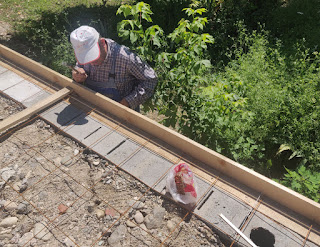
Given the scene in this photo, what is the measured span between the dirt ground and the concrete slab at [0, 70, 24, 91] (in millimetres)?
961

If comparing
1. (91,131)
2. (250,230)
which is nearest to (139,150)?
(91,131)

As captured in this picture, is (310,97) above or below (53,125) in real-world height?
above

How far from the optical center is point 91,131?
9.60 feet

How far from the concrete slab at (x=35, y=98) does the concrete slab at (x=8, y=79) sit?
43 centimetres

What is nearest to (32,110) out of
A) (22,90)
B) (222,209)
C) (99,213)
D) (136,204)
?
(22,90)

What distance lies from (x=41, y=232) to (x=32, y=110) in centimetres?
141

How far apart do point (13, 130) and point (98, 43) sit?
1.34 metres

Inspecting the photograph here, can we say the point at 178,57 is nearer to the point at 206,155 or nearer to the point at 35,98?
the point at 206,155

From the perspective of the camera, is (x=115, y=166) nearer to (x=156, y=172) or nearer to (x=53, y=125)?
(x=156, y=172)

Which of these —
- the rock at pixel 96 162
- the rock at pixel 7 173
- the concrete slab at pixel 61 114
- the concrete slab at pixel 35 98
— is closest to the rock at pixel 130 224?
the rock at pixel 96 162

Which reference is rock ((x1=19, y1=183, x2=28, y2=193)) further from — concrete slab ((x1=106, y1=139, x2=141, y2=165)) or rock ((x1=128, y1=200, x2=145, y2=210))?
rock ((x1=128, y1=200, x2=145, y2=210))

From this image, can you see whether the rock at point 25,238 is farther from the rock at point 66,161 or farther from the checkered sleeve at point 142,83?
the checkered sleeve at point 142,83

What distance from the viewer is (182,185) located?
2.25 metres

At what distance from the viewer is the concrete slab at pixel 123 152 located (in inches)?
105
